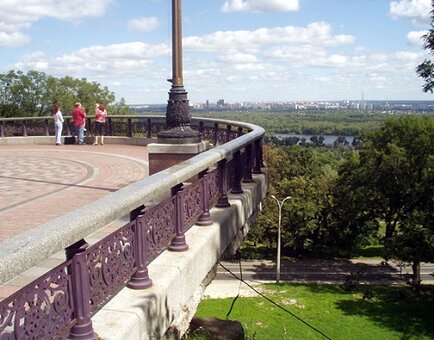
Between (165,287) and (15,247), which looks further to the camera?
(165,287)

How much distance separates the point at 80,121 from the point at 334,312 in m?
17.7

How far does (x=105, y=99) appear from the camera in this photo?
48000mm

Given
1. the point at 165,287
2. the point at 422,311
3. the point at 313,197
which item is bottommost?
the point at 422,311

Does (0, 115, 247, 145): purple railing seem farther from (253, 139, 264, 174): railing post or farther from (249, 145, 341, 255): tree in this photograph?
(249, 145, 341, 255): tree

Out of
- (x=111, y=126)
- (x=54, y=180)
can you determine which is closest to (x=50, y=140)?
(x=111, y=126)

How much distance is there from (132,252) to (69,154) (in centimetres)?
1057

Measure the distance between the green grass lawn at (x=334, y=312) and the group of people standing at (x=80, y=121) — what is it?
9.34 metres

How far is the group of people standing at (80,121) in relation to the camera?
49.5 ft

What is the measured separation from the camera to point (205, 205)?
5.52m

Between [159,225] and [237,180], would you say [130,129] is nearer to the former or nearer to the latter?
[237,180]

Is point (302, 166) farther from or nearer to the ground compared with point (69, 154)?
nearer to the ground

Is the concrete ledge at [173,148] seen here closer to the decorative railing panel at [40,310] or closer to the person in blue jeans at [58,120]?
the decorative railing panel at [40,310]

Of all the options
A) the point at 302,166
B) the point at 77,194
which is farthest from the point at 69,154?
the point at 302,166

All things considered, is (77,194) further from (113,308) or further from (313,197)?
(313,197)
